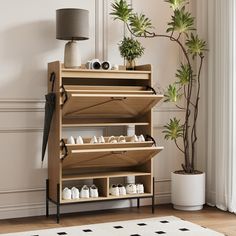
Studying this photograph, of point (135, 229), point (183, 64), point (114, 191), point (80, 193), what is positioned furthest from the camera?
point (183, 64)

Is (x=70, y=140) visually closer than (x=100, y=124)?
Yes

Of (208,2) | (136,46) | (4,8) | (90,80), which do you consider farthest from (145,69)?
(4,8)

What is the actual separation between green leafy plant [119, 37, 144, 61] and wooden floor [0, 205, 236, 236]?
1.45 meters

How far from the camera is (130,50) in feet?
15.2

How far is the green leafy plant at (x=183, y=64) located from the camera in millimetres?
4766

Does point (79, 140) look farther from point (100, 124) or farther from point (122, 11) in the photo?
point (122, 11)

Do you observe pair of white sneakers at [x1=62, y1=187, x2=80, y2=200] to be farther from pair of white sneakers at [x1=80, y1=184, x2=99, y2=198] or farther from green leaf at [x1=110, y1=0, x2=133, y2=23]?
green leaf at [x1=110, y1=0, x2=133, y2=23]

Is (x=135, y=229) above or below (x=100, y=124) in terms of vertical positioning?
below

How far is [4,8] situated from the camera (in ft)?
14.6

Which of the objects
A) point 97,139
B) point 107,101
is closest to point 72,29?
point 107,101

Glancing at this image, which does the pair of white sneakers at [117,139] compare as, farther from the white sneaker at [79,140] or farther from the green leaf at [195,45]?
the green leaf at [195,45]

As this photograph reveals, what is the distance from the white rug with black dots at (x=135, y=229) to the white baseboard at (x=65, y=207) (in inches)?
21.6

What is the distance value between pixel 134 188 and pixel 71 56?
133 centimetres

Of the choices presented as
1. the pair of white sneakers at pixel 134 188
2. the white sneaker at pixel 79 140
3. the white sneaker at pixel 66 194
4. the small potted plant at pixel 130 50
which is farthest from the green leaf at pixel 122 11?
the white sneaker at pixel 66 194
